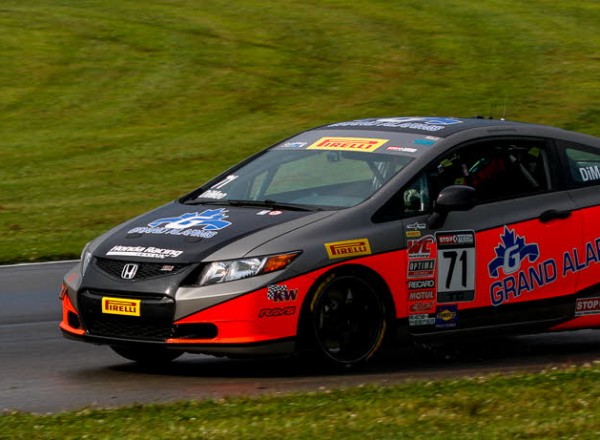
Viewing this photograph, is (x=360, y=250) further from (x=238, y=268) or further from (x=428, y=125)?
(x=428, y=125)

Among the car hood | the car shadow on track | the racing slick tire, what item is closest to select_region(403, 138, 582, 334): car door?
the car shadow on track

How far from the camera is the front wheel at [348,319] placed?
853cm

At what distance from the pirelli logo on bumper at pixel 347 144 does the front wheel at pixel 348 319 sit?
116 cm

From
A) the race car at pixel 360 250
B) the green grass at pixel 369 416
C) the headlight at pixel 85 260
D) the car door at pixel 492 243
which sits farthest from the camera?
the car door at pixel 492 243

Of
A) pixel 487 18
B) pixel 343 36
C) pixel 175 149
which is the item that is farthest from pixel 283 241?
A: pixel 487 18

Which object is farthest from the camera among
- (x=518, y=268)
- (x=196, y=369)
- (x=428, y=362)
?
(x=428, y=362)

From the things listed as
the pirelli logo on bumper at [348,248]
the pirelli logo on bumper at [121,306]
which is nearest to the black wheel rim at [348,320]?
the pirelli logo on bumper at [348,248]

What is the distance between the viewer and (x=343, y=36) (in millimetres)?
31453

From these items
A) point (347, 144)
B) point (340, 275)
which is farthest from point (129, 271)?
point (347, 144)

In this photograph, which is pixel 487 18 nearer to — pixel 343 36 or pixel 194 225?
pixel 343 36

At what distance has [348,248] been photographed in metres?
8.57

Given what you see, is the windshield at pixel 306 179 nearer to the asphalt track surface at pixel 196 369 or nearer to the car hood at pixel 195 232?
the car hood at pixel 195 232

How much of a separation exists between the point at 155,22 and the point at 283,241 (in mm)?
24631

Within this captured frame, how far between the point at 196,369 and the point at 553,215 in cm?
252
